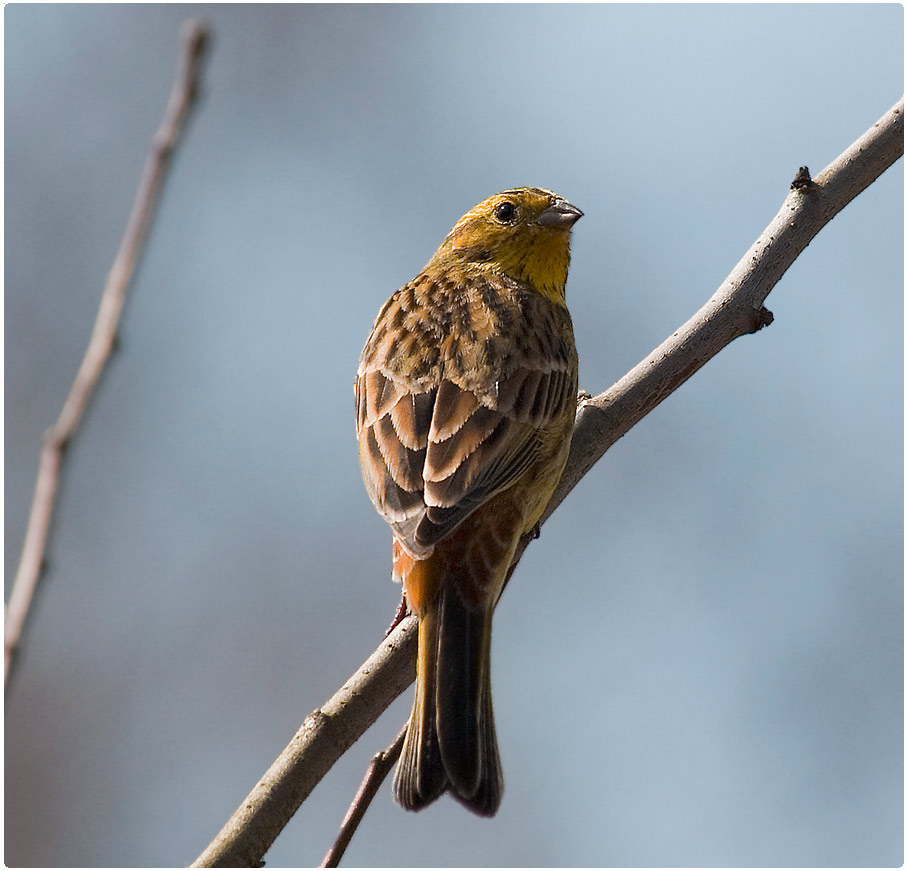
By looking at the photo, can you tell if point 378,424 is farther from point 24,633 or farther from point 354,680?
point 24,633

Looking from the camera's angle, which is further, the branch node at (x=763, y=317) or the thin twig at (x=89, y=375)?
the branch node at (x=763, y=317)

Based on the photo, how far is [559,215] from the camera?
5.87m

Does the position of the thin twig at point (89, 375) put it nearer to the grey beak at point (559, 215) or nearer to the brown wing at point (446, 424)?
the brown wing at point (446, 424)

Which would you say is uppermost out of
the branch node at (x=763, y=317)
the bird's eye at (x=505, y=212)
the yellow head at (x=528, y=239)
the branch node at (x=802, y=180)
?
the bird's eye at (x=505, y=212)

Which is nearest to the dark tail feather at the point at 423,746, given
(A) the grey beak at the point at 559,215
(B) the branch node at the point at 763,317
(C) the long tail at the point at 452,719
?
(C) the long tail at the point at 452,719

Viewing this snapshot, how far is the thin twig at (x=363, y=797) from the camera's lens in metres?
3.03

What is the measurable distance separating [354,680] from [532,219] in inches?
115

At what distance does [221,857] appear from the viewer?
317 centimetres

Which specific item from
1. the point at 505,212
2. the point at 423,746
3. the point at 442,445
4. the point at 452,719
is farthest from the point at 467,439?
the point at 505,212

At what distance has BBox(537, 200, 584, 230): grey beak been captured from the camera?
19.1ft

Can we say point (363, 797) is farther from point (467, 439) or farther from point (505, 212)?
point (505, 212)

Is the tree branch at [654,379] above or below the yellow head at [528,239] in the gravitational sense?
below

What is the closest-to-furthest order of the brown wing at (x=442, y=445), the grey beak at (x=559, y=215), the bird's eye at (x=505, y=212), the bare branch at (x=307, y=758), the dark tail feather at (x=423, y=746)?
the bare branch at (x=307, y=758) < the dark tail feather at (x=423, y=746) < the brown wing at (x=442, y=445) < the grey beak at (x=559, y=215) < the bird's eye at (x=505, y=212)

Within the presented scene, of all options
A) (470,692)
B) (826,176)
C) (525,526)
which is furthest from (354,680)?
(826,176)
